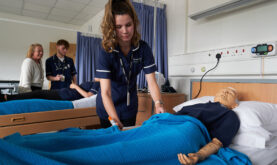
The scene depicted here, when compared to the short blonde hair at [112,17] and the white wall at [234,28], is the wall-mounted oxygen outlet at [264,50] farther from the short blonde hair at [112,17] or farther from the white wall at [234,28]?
the short blonde hair at [112,17]

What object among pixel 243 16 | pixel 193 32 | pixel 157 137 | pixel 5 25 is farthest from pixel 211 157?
pixel 5 25

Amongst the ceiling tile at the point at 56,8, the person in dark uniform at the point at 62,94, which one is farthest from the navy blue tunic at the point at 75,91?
the ceiling tile at the point at 56,8

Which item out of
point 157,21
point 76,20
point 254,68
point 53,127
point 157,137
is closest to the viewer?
point 157,137

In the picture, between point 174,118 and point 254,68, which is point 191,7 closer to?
point 254,68

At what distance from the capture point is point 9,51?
16.6 ft

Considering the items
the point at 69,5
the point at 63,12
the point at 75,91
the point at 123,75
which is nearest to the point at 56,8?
the point at 63,12

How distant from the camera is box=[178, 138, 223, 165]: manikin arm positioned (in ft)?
2.59

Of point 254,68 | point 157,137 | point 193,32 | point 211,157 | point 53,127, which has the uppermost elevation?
point 193,32

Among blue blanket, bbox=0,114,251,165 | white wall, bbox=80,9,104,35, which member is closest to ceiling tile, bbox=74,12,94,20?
white wall, bbox=80,9,104,35

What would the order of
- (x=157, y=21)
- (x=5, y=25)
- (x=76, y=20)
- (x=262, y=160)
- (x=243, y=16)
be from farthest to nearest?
(x=76, y=20) → (x=5, y=25) → (x=157, y=21) → (x=243, y=16) → (x=262, y=160)

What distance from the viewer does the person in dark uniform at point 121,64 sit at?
107 cm

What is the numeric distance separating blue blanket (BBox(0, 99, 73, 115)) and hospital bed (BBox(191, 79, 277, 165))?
1640 millimetres

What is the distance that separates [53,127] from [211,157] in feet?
6.15

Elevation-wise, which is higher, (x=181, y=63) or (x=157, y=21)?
(x=157, y=21)
